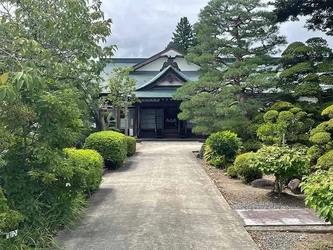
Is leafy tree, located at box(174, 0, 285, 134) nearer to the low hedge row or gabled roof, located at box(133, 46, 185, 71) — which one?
the low hedge row

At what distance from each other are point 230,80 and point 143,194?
25.6 ft

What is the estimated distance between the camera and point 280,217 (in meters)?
6.31

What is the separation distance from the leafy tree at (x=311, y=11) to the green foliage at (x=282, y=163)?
676cm

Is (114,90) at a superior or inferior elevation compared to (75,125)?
superior

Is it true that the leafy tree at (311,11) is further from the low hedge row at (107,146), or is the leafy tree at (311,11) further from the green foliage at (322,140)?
the low hedge row at (107,146)

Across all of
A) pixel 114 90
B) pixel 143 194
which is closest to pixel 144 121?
pixel 114 90

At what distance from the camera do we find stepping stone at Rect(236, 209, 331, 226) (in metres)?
5.90

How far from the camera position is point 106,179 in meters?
10.3

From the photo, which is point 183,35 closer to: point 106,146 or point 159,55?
point 159,55

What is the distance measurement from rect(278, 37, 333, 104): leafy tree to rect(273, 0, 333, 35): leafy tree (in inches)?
41.1

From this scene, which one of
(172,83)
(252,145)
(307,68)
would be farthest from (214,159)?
(172,83)

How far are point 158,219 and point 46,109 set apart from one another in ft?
9.01

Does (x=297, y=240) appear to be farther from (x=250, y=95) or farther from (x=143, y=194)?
(x=250, y=95)

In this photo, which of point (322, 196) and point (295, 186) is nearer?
point (322, 196)
